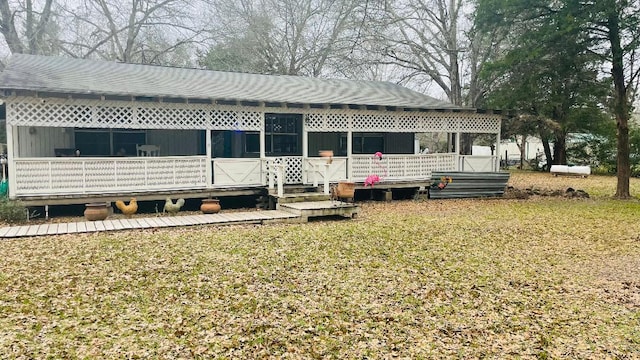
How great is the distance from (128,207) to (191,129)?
8.20 ft

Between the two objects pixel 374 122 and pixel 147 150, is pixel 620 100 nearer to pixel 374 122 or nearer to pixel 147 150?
pixel 374 122

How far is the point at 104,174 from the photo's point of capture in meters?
10.3

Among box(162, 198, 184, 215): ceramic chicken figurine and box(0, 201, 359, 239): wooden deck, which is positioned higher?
box(162, 198, 184, 215): ceramic chicken figurine

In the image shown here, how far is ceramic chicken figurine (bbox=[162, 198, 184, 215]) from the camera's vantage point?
418 inches

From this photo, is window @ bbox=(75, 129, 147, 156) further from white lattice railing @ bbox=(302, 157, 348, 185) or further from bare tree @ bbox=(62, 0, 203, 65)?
bare tree @ bbox=(62, 0, 203, 65)

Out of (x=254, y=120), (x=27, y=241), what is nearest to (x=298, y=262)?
(x=27, y=241)

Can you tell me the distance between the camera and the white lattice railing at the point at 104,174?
9.63m

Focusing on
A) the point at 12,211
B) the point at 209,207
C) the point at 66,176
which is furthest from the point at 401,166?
the point at 12,211

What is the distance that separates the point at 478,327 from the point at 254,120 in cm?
877

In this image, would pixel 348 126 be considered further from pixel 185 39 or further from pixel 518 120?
pixel 185 39

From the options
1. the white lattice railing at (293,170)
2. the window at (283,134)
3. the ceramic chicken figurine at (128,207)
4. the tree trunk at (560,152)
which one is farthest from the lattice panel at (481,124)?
the tree trunk at (560,152)

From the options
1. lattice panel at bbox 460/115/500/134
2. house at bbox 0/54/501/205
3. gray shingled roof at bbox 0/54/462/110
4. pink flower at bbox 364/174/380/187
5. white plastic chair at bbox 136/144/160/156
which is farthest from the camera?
lattice panel at bbox 460/115/500/134

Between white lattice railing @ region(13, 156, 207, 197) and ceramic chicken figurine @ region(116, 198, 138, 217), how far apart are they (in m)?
0.36

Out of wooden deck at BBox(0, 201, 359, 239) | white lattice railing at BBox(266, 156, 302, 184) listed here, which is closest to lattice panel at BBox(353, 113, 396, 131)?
white lattice railing at BBox(266, 156, 302, 184)
